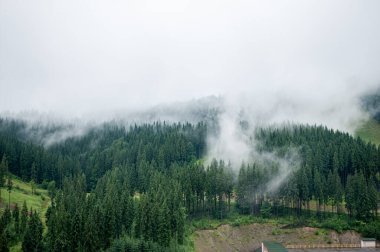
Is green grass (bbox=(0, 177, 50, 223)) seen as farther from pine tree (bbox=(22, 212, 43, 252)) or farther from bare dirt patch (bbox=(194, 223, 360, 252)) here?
bare dirt patch (bbox=(194, 223, 360, 252))

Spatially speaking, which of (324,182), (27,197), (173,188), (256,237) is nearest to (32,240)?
(173,188)

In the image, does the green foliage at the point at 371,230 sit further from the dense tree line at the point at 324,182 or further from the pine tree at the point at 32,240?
the pine tree at the point at 32,240

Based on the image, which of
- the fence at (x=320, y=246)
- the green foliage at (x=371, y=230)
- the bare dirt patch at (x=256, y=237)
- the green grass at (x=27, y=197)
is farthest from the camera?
the green grass at (x=27, y=197)

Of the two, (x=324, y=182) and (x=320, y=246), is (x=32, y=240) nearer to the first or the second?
(x=320, y=246)

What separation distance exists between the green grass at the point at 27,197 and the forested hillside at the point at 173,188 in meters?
3.89

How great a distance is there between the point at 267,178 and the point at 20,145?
12565 cm

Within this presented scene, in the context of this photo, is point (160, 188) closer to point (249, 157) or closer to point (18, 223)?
point (18, 223)

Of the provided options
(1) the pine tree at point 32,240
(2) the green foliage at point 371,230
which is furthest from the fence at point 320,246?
(1) the pine tree at point 32,240

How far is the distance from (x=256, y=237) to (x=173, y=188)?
29.8 metres

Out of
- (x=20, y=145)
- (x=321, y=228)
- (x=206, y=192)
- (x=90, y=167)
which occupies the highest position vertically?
(x=20, y=145)

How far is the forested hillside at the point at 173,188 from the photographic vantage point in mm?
76875

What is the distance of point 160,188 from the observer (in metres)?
101

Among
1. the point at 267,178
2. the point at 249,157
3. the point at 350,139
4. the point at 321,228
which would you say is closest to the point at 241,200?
the point at 267,178

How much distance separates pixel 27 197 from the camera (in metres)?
126
